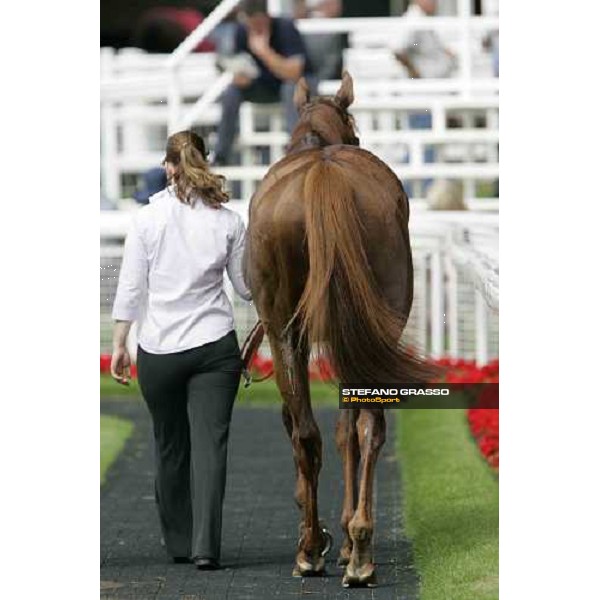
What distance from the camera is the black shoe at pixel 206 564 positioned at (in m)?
8.44

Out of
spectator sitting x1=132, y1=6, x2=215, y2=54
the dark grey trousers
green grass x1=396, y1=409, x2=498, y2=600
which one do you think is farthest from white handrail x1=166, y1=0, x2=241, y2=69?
green grass x1=396, y1=409, x2=498, y2=600

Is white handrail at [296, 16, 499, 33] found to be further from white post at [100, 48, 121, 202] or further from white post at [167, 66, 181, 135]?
white post at [100, 48, 121, 202]

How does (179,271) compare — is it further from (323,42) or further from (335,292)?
(323,42)

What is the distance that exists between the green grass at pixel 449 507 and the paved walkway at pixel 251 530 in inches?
3.5

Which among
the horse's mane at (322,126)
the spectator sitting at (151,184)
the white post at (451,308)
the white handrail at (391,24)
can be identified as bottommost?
the white post at (451,308)

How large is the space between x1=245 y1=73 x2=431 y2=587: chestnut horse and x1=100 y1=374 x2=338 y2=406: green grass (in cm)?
414

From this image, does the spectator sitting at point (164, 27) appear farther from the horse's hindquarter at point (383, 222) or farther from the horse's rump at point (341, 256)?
the horse's hindquarter at point (383, 222)

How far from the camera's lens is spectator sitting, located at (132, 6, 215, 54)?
9234mm

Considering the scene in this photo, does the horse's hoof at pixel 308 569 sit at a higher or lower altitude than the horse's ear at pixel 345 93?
lower

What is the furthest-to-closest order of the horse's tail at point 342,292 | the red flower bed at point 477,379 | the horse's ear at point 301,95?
the horse's ear at point 301,95 < the red flower bed at point 477,379 < the horse's tail at point 342,292

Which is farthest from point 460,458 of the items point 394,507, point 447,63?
point 447,63

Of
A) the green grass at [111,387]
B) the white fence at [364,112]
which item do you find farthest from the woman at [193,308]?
the green grass at [111,387]
